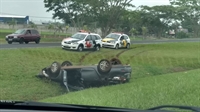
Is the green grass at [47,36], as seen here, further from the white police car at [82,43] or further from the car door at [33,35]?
the white police car at [82,43]

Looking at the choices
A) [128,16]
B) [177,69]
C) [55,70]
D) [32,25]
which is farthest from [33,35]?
[55,70]

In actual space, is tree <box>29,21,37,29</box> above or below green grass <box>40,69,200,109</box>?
above

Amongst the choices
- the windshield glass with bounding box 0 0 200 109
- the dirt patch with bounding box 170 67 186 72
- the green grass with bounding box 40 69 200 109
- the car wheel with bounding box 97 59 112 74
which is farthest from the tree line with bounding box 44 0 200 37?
the green grass with bounding box 40 69 200 109

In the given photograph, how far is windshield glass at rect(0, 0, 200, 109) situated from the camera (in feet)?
36.6

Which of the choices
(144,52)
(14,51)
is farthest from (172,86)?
(144,52)

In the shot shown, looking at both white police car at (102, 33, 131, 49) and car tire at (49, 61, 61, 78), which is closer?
car tire at (49, 61, 61, 78)

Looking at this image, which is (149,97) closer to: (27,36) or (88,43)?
(88,43)

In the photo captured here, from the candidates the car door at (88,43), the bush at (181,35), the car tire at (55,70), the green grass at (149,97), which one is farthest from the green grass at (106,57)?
the car door at (88,43)

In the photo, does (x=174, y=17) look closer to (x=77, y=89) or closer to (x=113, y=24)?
(x=113, y=24)

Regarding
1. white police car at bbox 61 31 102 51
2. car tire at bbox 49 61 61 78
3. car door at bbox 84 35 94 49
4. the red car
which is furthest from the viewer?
the red car

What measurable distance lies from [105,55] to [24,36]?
24.9 feet

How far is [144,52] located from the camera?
827 inches

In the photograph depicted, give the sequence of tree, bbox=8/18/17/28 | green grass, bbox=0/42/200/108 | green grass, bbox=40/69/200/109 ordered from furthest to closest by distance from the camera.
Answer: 1. tree, bbox=8/18/17/28
2. green grass, bbox=0/42/200/108
3. green grass, bbox=40/69/200/109

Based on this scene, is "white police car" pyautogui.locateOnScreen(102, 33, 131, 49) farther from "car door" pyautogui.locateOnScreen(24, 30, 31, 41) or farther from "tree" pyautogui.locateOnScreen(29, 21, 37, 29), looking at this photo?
"car door" pyautogui.locateOnScreen(24, 30, 31, 41)
